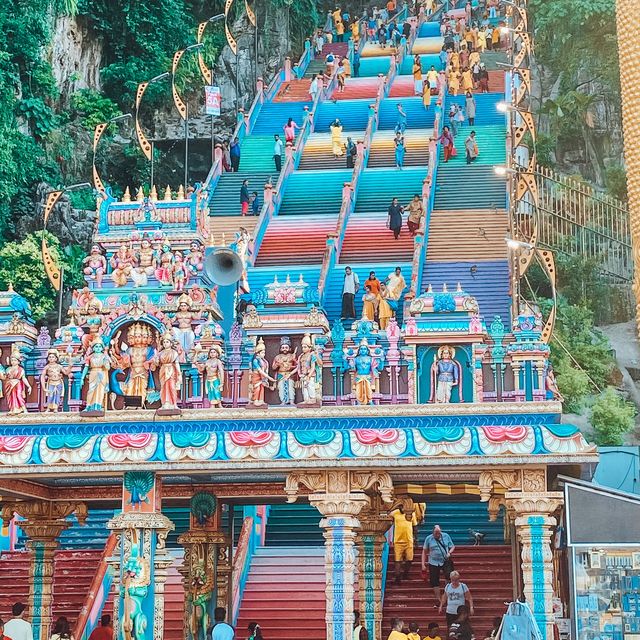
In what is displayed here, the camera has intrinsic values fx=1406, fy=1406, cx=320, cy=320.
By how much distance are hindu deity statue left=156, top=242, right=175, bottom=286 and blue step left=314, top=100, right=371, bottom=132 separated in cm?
1974

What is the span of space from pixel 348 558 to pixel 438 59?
3115 centimetres

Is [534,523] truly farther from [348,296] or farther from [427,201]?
[427,201]

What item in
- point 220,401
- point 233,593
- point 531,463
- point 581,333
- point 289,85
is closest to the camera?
point 531,463

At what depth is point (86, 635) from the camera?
2325cm

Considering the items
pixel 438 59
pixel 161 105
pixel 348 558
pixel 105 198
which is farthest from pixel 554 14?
pixel 348 558

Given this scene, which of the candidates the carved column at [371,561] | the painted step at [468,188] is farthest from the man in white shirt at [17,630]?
the painted step at [468,188]

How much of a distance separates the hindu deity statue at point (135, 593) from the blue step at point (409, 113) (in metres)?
23.3

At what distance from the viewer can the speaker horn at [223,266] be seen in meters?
21.6

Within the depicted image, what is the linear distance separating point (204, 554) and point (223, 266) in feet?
15.0

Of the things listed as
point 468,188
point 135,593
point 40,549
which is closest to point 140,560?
point 135,593

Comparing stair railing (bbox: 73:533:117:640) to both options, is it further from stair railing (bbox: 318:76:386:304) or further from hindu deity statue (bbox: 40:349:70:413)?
stair railing (bbox: 318:76:386:304)

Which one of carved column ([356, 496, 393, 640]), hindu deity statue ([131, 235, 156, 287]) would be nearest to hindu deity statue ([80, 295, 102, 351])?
hindu deity statue ([131, 235, 156, 287])

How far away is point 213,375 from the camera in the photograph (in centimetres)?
1962

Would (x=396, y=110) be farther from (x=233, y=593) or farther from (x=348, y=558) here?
(x=348, y=558)
